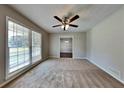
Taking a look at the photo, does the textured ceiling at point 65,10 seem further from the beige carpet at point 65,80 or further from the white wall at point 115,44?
the beige carpet at point 65,80

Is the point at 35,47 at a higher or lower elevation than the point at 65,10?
lower

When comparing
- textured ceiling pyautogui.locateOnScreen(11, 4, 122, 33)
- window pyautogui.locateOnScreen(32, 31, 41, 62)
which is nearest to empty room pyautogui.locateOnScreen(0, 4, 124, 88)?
textured ceiling pyautogui.locateOnScreen(11, 4, 122, 33)

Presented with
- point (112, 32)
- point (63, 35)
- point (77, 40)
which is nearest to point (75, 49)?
point (77, 40)

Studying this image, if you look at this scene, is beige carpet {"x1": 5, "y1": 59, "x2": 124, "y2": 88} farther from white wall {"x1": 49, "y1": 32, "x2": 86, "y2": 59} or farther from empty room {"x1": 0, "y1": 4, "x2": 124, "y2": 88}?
white wall {"x1": 49, "y1": 32, "x2": 86, "y2": 59}

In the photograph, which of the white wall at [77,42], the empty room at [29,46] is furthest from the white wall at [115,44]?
the white wall at [77,42]

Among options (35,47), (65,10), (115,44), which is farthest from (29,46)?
(115,44)

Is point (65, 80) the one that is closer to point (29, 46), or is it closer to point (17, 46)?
point (17, 46)

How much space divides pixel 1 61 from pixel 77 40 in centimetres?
747

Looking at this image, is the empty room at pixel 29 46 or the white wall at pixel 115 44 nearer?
the empty room at pixel 29 46

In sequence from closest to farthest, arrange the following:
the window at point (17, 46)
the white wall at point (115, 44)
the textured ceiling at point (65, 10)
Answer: the textured ceiling at point (65, 10)
the white wall at point (115, 44)
the window at point (17, 46)

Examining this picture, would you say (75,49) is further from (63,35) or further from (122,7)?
(122,7)

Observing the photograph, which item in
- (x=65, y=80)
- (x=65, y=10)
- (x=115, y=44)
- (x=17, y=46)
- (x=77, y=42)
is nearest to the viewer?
(x=65, y=80)

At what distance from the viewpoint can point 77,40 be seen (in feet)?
32.9

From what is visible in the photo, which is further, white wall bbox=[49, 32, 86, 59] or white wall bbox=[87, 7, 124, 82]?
white wall bbox=[49, 32, 86, 59]
